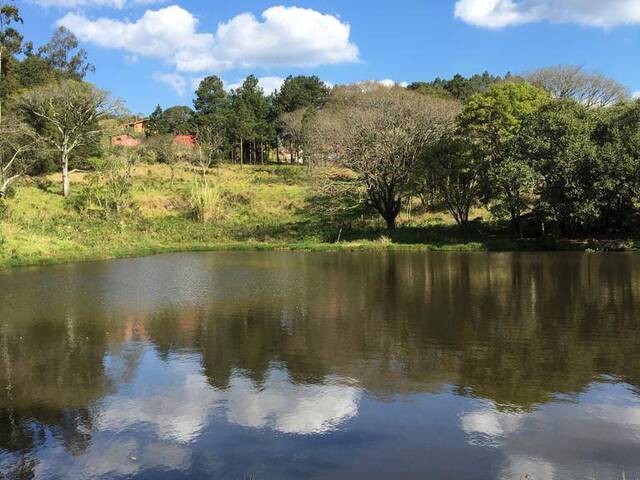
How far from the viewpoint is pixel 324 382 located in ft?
28.5

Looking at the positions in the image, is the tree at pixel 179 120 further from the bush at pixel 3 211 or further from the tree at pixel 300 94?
the bush at pixel 3 211

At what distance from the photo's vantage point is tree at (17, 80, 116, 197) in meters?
42.6

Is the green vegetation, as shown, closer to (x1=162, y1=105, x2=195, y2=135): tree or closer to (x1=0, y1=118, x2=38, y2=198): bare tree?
(x1=0, y1=118, x2=38, y2=198): bare tree

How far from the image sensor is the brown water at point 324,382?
6.10 m

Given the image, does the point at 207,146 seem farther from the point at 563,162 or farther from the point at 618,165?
the point at 618,165

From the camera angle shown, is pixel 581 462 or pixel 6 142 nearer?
pixel 581 462

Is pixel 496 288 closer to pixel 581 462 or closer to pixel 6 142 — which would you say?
pixel 581 462

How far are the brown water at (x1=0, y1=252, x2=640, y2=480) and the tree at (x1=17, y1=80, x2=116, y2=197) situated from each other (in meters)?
28.7

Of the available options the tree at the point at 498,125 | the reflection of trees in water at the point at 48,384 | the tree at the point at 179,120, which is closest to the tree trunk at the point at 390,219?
the tree at the point at 498,125

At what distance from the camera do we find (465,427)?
22.4ft

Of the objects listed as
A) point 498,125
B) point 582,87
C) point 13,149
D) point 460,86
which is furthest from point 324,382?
point 460,86

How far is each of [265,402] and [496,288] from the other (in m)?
11.6

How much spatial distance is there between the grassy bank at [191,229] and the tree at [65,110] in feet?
12.3

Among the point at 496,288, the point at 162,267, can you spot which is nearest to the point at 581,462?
the point at 496,288
